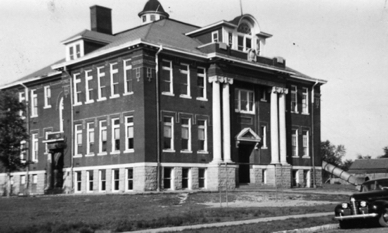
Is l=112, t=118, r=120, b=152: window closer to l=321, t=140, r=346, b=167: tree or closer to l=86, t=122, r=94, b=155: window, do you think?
l=86, t=122, r=94, b=155: window

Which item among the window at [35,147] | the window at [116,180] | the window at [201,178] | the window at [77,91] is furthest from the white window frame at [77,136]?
the window at [201,178]

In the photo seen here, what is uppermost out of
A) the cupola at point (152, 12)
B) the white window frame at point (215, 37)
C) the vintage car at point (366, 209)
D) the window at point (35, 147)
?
the cupola at point (152, 12)

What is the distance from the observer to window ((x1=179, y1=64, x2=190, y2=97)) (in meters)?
42.3

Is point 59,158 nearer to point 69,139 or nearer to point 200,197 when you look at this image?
point 69,139

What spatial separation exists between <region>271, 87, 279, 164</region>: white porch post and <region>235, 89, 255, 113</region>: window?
1947 millimetres

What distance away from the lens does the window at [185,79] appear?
139ft

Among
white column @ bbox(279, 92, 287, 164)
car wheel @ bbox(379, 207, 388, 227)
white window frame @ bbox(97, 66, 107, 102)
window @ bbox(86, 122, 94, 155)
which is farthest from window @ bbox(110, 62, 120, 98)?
car wheel @ bbox(379, 207, 388, 227)

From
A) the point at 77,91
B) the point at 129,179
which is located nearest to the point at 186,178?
the point at 129,179

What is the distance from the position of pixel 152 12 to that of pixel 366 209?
132ft

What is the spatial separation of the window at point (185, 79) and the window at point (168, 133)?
8.15 ft

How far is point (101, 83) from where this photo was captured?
4278 cm

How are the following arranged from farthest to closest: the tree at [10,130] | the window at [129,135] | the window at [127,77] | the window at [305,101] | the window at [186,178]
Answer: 1. the window at [305,101]
2. the window at [186,178]
3. the window at [127,77]
4. the window at [129,135]
5. the tree at [10,130]

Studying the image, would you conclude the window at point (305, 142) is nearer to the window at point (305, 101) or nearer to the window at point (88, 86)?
the window at point (305, 101)

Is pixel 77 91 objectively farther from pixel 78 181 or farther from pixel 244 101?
pixel 244 101
